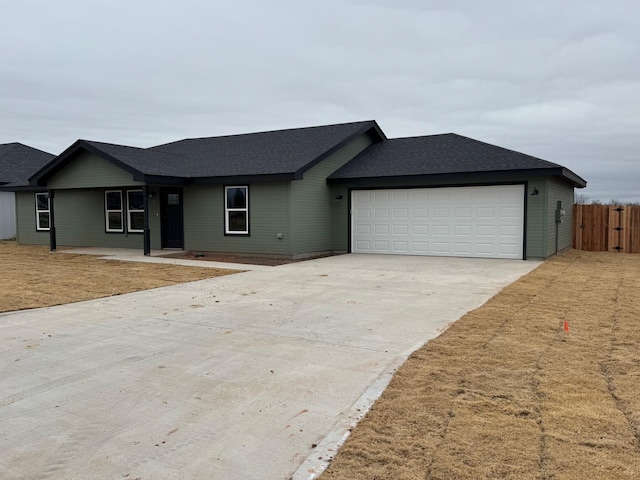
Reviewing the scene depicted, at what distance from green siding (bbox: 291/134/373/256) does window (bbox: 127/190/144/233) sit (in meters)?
6.34

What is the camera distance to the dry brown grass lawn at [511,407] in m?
2.85

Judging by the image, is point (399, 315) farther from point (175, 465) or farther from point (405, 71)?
point (405, 71)

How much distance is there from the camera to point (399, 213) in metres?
16.2

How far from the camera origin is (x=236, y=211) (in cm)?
1598

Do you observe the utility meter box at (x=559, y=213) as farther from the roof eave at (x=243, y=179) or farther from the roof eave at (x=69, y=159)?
the roof eave at (x=69, y=159)

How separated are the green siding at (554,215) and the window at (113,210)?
14.6 metres

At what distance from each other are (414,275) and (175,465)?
8750mm

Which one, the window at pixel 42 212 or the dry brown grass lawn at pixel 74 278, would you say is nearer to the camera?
the dry brown grass lawn at pixel 74 278

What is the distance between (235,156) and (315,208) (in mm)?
3938

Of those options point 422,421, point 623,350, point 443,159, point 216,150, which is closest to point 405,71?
point 443,159

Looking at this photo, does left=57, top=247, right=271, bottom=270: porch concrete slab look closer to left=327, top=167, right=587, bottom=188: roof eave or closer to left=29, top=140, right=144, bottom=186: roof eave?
left=29, top=140, right=144, bottom=186: roof eave

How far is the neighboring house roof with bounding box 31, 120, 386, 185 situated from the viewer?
598 inches

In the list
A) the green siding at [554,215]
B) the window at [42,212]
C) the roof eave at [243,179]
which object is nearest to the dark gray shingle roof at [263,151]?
the roof eave at [243,179]

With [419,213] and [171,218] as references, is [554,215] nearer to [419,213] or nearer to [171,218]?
[419,213]
